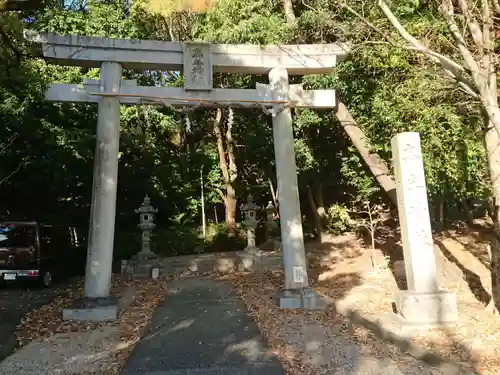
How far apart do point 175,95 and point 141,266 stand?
256 inches

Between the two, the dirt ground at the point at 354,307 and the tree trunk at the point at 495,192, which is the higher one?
the tree trunk at the point at 495,192

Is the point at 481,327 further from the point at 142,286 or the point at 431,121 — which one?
the point at 142,286

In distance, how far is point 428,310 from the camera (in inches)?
259

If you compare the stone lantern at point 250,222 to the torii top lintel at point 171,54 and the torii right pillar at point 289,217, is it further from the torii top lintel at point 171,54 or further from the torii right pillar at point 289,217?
the torii top lintel at point 171,54

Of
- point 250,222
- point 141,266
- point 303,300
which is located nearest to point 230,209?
point 250,222

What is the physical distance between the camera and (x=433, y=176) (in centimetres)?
1009

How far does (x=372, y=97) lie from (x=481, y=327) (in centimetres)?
596

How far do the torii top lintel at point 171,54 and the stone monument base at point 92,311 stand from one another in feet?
14.3

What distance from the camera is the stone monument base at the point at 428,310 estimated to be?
21.3 feet

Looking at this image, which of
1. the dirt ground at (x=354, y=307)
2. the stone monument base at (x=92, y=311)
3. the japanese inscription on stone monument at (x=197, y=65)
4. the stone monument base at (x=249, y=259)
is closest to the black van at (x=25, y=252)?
the dirt ground at (x=354, y=307)

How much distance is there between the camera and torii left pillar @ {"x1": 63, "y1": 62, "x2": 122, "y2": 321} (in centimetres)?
802

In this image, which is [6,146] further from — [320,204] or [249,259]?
[320,204]

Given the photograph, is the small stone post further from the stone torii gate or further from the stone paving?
the stone paving

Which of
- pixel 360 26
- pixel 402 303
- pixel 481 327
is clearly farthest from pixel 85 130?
pixel 481 327
